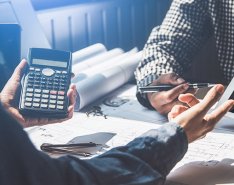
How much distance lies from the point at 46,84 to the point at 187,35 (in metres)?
0.49

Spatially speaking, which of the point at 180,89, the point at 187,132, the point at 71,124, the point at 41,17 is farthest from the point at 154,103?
the point at 41,17

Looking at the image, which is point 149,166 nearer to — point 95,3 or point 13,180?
point 13,180

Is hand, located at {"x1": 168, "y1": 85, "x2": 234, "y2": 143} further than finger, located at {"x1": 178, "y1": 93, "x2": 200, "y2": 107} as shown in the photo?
No

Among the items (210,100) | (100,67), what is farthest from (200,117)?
(100,67)

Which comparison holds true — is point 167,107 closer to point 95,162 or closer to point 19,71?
point 19,71

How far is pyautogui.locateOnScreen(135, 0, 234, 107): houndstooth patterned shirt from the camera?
1176 mm

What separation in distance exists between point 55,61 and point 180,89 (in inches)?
11.1

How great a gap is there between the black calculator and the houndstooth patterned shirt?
0.26 meters

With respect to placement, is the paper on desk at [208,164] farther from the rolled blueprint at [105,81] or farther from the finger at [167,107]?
the rolled blueprint at [105,81]

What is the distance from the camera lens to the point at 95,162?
0.58m

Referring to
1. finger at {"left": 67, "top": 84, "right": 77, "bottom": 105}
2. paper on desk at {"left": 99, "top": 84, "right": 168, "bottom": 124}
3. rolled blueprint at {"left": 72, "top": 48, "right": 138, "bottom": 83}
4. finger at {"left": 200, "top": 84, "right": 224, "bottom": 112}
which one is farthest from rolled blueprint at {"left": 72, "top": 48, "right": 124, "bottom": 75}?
finger at {"left": 200, "top": 84, "right": 224, "bottom": 112}

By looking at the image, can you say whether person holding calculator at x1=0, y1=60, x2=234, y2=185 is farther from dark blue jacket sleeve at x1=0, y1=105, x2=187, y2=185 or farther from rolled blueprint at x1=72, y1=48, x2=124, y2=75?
rolled blueprint at x1=72, y1=48, x2=124, y2=75

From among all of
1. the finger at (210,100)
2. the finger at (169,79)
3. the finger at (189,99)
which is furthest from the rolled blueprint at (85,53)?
the finger at (210,100)

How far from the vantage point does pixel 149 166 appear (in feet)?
1.96
